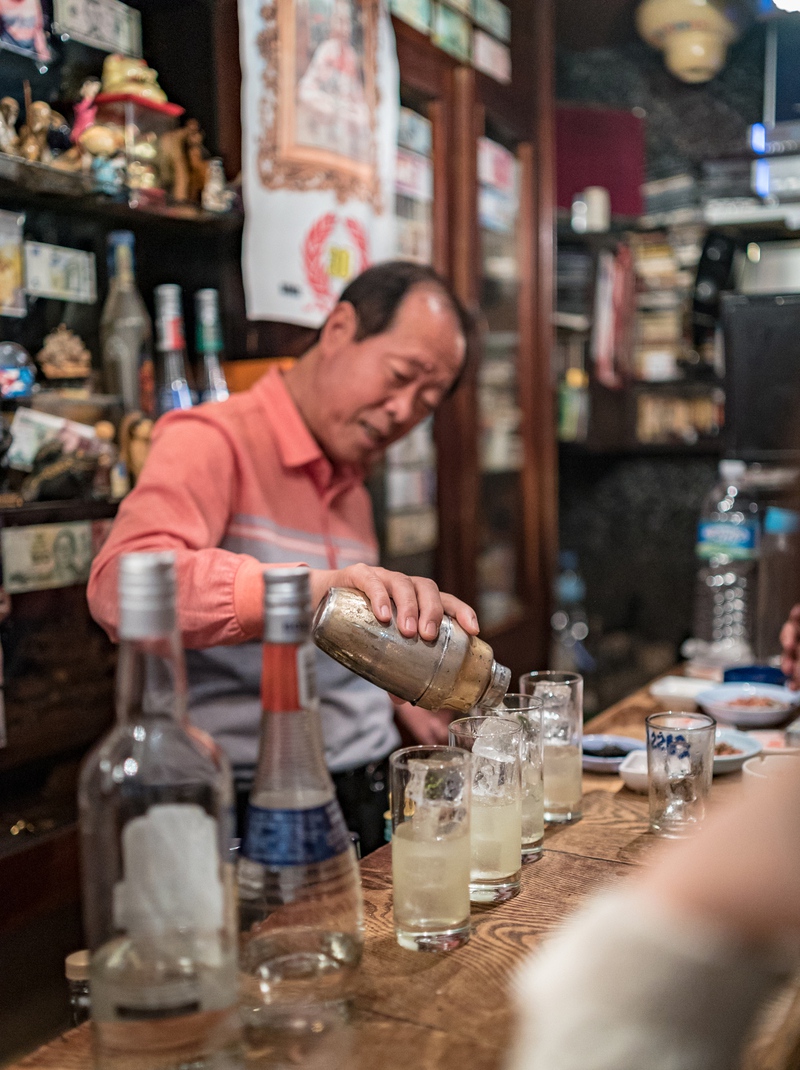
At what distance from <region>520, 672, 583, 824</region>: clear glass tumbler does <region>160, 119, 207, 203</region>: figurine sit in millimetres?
1335

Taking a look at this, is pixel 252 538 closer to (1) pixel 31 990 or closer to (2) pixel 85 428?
(2) pixel 85 428

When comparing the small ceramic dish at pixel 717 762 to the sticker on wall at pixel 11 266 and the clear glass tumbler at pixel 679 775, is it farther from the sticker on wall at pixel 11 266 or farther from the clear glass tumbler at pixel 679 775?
the sticker on wall at pixel 11 266

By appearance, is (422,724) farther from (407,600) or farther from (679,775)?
(407,600)

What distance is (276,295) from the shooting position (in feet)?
7.66

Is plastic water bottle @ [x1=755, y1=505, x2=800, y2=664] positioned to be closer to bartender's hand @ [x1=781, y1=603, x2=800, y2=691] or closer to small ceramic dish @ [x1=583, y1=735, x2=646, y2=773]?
bartender's hand @ [x1=781, y1=603, x2=800, y2=691]

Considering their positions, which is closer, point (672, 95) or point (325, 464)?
point (325, 464)

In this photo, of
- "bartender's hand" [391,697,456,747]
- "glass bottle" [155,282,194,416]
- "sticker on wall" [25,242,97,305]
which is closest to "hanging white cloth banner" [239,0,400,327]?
"glass bottle" [155,282,194,416]

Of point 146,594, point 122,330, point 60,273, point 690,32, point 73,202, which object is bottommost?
point 146,594

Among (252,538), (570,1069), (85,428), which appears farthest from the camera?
(85,428)

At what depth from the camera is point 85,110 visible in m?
1.93

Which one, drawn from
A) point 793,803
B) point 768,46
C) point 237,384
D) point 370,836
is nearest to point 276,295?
point 237,384

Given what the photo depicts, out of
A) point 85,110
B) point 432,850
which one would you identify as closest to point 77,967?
point 432,850

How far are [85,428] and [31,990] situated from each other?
1.04 meters

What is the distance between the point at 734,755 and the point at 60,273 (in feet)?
4.90
